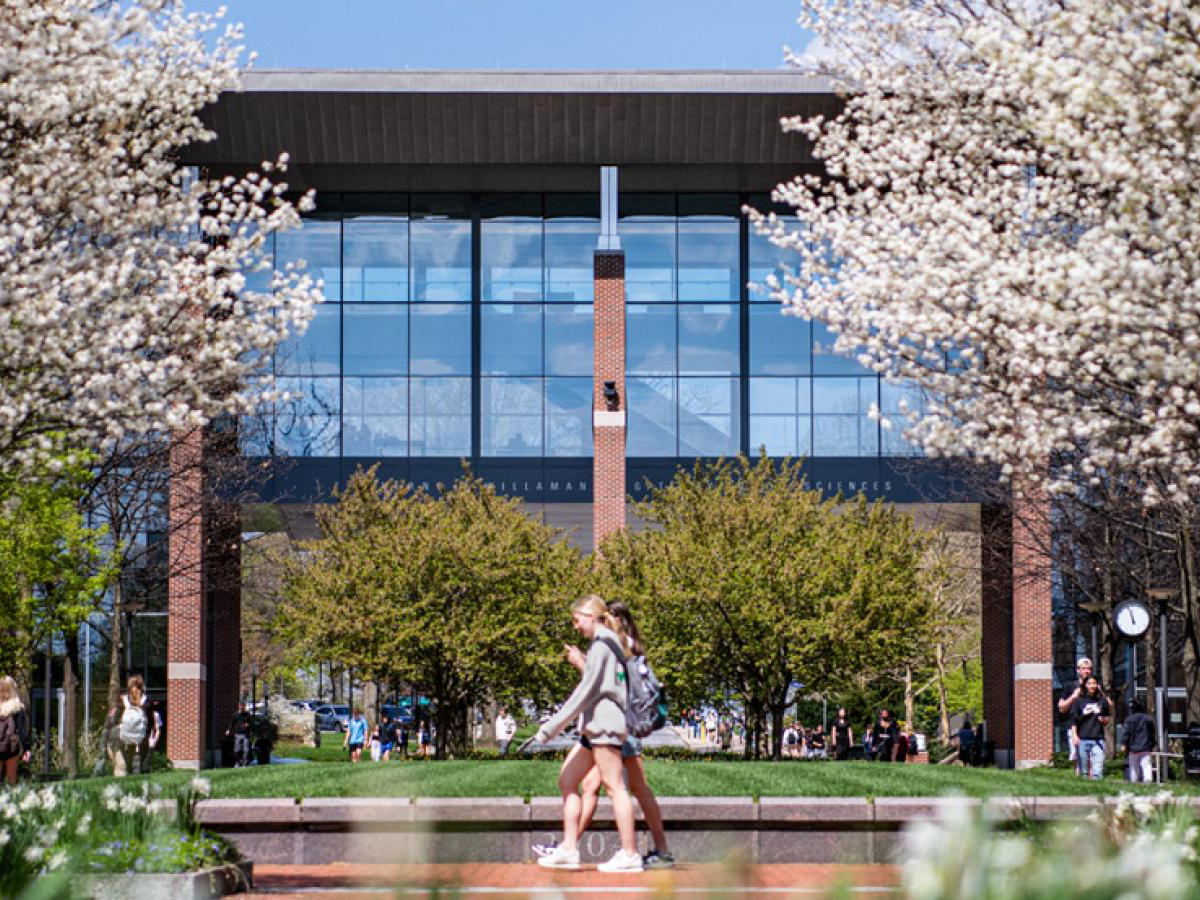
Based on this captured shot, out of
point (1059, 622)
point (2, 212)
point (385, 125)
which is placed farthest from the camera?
point (1059, 622)

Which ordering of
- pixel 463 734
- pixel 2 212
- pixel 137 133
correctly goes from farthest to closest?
pixel 463 734
pixel 137 133
pixel 2 212

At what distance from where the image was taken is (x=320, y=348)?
44938 millimetres

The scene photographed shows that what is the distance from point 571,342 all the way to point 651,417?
2.65m

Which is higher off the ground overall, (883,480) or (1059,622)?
(883,480)

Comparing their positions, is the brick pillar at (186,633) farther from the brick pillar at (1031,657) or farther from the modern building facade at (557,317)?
the brick pillar at (1031,657)

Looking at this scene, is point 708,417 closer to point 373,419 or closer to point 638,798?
point 373,419

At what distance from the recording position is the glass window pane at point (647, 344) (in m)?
45.3

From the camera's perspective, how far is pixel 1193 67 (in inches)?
417

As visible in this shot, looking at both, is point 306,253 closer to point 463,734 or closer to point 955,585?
point 463,734

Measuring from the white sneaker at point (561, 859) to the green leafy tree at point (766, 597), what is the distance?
22738mm

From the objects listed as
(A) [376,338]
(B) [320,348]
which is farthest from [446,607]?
(B) [320,348]

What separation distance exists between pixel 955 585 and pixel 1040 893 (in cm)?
5914

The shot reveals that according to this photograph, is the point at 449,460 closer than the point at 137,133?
No

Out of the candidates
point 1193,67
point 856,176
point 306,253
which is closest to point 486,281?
point 306,253
